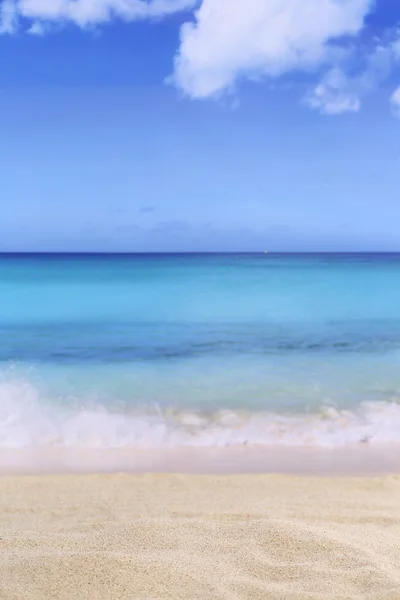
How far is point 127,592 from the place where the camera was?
2258mm

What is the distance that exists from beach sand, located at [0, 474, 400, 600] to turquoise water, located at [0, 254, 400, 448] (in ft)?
4.01

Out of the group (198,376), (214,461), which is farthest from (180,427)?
(198,376)

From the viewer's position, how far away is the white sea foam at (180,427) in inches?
205

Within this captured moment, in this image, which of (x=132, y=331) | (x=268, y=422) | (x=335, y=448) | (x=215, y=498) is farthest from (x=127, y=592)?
(x=132, y=331)

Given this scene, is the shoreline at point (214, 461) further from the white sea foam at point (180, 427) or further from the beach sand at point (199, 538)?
the beach sand at point (199, 538)

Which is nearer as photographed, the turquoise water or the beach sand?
the beach sand

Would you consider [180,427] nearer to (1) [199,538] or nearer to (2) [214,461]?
(2) [214,461]

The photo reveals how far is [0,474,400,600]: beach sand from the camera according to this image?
231 cm

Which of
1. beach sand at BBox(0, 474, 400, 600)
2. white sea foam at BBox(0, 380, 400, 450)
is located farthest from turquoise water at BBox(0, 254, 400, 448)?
beach sand at BBox(0, 474, 400, 600)

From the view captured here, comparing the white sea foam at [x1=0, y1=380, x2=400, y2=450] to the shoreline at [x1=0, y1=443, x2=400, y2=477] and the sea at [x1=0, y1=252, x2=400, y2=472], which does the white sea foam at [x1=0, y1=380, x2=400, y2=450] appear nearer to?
the sea at [x1=0, y1=252, x2=400, y2=472]

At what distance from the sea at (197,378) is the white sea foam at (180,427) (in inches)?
0.4

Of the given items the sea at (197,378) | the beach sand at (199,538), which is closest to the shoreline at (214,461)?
the sea at (197,378)

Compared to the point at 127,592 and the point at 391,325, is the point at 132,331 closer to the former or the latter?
the point at 391,325

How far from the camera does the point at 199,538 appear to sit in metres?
2.83
